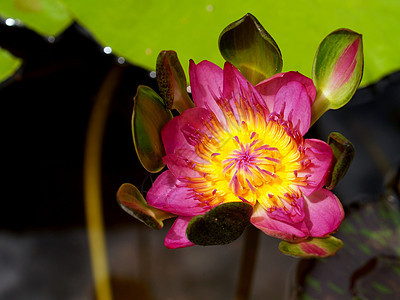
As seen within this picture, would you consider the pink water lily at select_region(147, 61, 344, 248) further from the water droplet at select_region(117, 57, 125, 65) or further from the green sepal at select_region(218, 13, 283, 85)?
the water droplet at select_region(117, 57, 125, 65)

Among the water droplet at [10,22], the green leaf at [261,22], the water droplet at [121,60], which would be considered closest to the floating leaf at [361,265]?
the green leaf at [261,22]

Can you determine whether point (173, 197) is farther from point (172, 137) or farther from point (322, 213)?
point (322, 213)

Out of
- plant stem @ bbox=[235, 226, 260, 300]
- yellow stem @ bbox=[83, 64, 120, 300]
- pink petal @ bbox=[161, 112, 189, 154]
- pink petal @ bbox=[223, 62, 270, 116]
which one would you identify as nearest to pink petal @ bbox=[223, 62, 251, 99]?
pink petal @ bbox=[223, 62, 270, 116]

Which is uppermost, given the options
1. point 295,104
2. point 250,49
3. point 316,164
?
point 250,49

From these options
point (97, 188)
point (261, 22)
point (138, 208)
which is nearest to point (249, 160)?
point (138, 208)

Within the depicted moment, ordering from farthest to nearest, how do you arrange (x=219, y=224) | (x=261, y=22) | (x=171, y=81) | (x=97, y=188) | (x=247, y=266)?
(x=97, y=188)
(x=247, y=266)
(x=261, y=22)
(x=171, y=81)
(x=219, y=224)

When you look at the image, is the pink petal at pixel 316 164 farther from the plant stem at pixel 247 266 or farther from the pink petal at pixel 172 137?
the plant stem at pixel 247 266

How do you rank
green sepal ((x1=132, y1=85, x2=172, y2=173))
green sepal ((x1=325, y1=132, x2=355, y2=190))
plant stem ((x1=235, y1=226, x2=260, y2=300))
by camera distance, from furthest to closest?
plant stem ((x1=235, y1=226, x2=260, y2=300)) → green sepal ((x1=132, y1=85, x2=172, y2=173)) → green sepal ((x1=325, y1=132, x2=355, y2=190))
